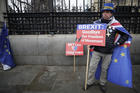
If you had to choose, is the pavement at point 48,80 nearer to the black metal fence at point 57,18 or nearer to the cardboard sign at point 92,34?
the cardboard sign at point 92,34

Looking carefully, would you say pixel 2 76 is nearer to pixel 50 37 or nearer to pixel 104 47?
pixel 50 37

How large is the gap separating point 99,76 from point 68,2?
3.50m

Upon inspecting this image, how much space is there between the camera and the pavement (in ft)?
10.1

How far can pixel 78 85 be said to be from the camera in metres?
3.29

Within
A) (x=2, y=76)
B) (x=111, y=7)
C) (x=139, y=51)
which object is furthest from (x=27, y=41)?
(x=139, y=51)

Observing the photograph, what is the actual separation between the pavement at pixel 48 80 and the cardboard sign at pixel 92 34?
141 cm

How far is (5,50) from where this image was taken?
4.46 metres

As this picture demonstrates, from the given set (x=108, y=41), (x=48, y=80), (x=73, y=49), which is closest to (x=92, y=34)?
(x=108, y=41)

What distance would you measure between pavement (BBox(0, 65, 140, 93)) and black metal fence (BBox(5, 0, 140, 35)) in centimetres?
177

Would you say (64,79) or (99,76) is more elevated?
(99,76)

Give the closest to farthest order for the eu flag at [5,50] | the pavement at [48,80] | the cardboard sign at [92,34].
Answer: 1. the cardboard sign at [92,34]
2. the pavement at [48,80]
3. the eu flag at [5,50]

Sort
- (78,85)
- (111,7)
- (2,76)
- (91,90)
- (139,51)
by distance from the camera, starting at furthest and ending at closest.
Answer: (139,51) < (2,76) < (78,85) < (91,90) < (111,7)

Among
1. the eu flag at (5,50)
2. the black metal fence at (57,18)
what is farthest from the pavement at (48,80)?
the black metal fence at (57,18)

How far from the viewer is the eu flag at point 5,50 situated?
4367 millimetres
